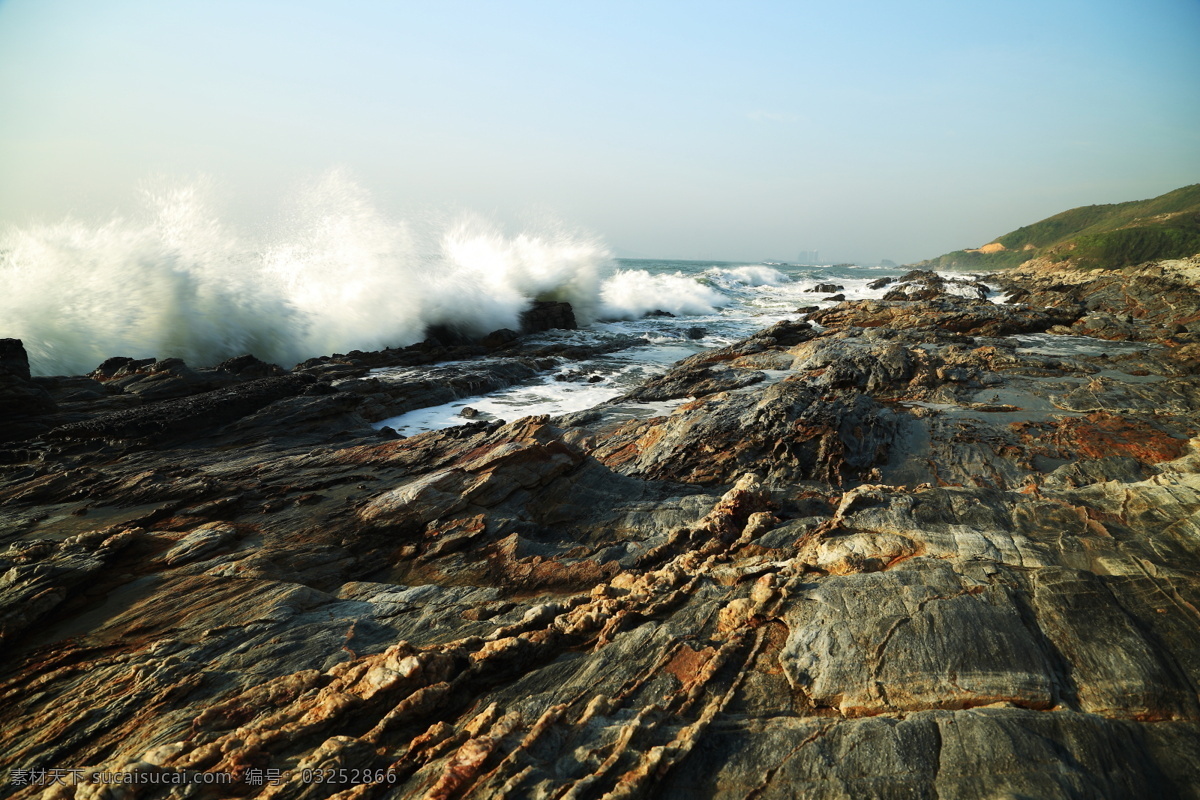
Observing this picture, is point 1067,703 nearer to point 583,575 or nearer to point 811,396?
point 583,575

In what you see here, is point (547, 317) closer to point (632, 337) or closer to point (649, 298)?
point (632, 337)

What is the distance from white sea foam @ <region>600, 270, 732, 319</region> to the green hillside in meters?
52.7

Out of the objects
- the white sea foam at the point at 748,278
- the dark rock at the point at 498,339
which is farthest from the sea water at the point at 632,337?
the white sea foam at the point at 748,278

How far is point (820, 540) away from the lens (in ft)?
16.6

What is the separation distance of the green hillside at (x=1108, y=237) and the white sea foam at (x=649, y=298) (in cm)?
5273

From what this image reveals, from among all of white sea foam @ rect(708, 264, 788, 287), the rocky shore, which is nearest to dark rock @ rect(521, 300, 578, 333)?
the rocky shore

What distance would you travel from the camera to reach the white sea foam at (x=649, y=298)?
37.4 meters

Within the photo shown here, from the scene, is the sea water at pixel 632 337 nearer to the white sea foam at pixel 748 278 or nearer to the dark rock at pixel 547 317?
the dark rock at pixel 547 317

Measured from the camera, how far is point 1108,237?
6431cm

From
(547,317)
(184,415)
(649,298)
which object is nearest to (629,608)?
(184,415)

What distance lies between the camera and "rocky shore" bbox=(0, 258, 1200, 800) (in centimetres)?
283

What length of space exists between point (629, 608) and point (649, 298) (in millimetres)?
37723

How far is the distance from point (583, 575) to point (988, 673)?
→ 138 inches

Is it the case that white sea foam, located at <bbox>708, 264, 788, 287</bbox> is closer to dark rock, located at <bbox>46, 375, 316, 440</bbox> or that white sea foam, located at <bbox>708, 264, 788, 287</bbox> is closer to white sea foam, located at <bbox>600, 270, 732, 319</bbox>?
white sea foam, located at <bbox>600, 270, 732, 319</bbox>
